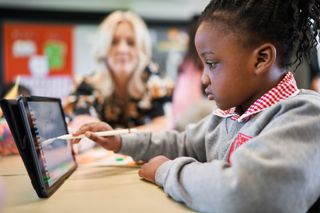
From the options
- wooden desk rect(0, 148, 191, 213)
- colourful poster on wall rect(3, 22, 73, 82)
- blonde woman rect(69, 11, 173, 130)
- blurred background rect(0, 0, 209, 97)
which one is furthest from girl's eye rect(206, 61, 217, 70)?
colourful poster on wall rect(3, 22, 73, 82)

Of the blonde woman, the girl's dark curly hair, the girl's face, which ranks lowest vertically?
→ the blonde woman

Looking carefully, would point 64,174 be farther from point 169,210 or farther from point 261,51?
point 261,51

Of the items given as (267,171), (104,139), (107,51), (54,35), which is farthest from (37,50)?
(267,171)

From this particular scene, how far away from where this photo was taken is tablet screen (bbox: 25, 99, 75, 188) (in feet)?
1.83

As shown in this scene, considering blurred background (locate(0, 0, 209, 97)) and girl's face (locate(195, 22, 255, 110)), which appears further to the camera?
blurred background (locate(0, 0, 209, 97))

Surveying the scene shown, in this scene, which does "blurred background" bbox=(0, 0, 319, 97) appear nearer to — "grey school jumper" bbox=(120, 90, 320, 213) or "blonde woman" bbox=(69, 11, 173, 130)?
"blonde woman" bbox=(69, 11, 173, 130)

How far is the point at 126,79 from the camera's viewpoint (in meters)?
1.79

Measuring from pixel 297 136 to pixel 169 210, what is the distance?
202 millimetres

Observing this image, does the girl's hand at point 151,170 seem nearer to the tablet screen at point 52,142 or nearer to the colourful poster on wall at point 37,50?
the tablet screen at point 52,142

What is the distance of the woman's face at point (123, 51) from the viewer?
1750mm

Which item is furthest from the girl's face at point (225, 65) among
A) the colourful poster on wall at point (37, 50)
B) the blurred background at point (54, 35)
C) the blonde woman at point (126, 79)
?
the colourful poster on wall at point (37, 50)

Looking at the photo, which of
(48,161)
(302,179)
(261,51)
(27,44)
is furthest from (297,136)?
(27,44)

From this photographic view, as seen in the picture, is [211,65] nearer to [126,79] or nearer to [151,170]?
[151,170]

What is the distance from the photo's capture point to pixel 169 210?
50cm
